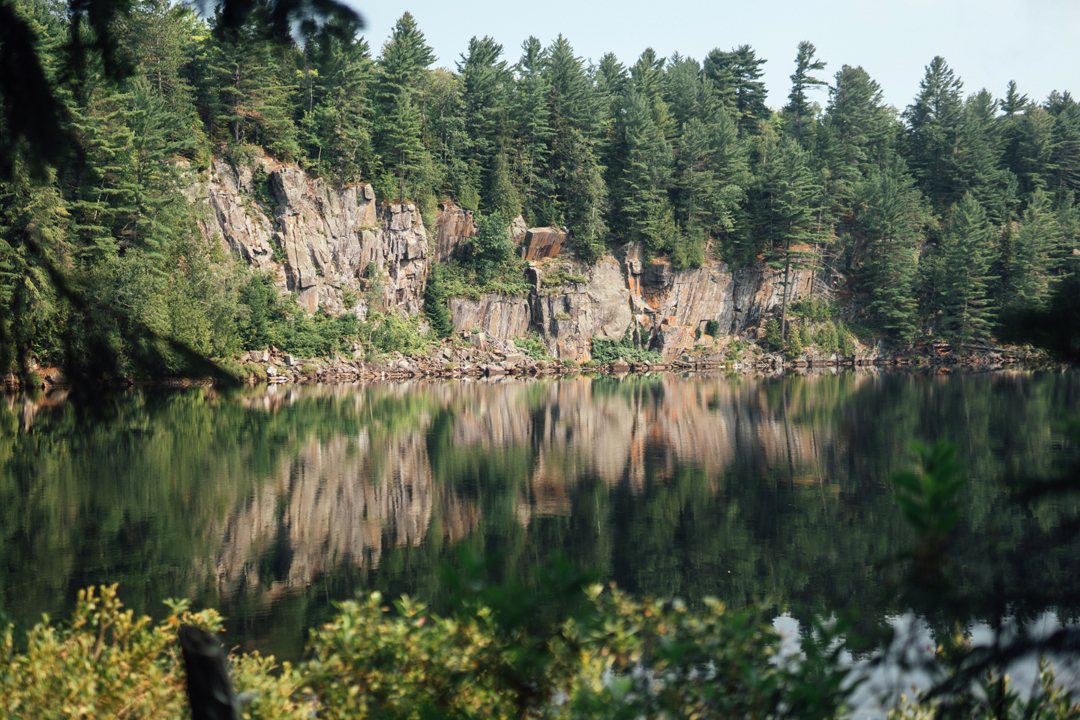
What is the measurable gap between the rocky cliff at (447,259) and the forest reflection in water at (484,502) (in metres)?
21.1

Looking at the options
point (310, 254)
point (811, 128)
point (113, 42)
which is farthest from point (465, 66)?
point (113, 42)

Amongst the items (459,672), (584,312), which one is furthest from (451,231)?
(459,672)

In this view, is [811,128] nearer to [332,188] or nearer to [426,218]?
[426,218]

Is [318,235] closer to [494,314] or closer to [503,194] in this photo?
[494,314]

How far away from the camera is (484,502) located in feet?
52.3

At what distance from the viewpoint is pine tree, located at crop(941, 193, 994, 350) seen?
2253 inches

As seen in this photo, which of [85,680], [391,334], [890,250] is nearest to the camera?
[85,680]

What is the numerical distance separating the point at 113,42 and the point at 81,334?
1778 millimetres

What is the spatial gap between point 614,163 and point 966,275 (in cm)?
2881

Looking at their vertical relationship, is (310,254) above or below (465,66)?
below

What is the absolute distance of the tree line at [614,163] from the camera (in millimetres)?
42750

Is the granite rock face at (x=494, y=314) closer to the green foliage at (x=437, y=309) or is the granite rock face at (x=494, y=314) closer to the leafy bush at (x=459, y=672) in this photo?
the green foliage at (x=437, y=309)

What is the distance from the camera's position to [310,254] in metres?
51.6

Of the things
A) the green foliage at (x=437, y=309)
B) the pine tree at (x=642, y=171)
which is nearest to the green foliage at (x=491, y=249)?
the green foliage at (x=437, y=309)
